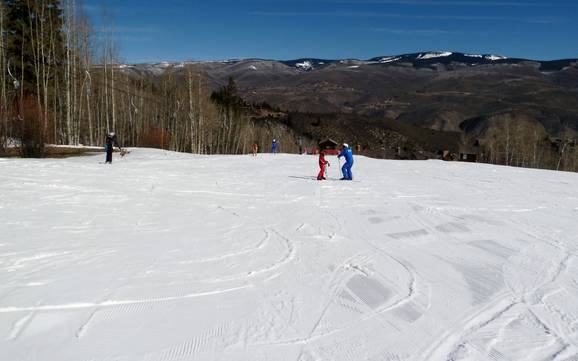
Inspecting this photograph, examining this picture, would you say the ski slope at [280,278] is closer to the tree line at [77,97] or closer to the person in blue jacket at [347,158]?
the person in blue jacket at [347,158]

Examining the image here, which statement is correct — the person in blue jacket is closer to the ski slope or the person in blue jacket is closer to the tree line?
the ski slope

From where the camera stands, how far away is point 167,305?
5445 millimetres

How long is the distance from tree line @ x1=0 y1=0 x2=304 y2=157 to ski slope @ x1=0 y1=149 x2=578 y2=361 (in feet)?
61.0

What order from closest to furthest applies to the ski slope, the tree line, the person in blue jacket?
the ski slope
the person in blue jacket
the tree line

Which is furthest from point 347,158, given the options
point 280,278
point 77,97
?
point 77,97

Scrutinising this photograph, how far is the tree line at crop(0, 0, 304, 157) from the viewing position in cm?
3272

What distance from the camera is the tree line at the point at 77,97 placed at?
Answer: 32719 mm

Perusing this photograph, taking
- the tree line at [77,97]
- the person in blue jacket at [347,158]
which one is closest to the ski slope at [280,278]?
the person in blue jacket at [347,158]

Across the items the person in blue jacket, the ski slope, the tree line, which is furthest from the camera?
the tree line

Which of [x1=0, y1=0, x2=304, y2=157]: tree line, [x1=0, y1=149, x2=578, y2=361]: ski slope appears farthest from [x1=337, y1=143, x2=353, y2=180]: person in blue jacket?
[x1=0, y1=0, x2=304, y2=157]: tree line

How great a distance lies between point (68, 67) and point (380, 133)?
3872 inches

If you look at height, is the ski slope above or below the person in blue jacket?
below

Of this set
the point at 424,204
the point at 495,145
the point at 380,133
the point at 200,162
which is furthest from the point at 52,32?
the point at 380,133

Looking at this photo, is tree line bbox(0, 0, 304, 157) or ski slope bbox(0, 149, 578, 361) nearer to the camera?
ski slope bbox(0, 149, 578, 361)
